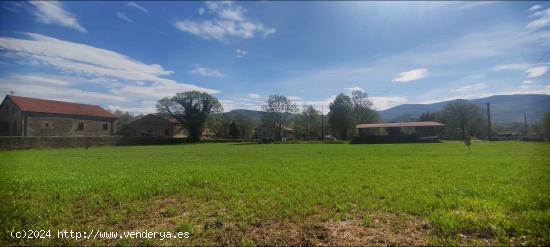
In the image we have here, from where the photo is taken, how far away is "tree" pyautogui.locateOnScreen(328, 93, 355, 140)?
8106 cm

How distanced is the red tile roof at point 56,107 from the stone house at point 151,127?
9.08 meters

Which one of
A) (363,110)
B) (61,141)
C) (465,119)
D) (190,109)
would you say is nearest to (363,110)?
(363,110)

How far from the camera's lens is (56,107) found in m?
53.7

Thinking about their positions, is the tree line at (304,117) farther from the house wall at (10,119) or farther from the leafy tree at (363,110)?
the house wall at (10,119)

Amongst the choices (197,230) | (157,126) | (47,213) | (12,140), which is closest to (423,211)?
(197,230)

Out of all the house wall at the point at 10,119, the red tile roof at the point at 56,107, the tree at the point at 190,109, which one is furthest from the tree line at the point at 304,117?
the house wall at the point at 10,119

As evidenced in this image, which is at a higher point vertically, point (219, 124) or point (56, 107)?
point (56, 107)

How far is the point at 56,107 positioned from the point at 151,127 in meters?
22.4

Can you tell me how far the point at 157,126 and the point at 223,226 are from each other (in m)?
75.6

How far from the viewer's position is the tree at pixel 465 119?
79.9 m

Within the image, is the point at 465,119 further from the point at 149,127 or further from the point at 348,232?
the point at 348,232

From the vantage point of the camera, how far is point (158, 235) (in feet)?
16.2

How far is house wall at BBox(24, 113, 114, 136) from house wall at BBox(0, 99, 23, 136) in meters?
1.13

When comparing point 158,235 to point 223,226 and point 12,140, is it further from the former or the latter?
point 12,140
